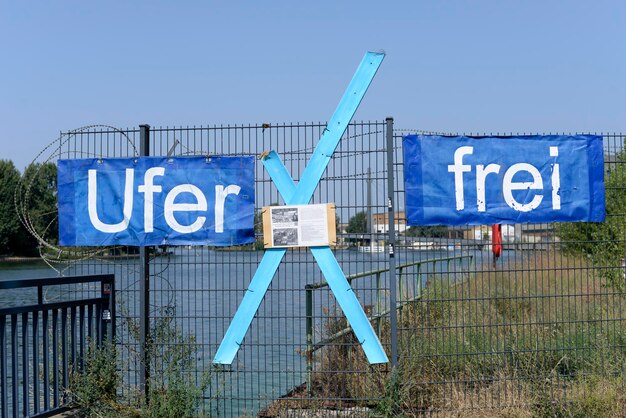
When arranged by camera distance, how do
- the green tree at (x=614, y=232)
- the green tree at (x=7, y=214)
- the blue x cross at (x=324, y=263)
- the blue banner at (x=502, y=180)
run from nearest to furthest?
the blue x cross at (x=324, y=263) < the blue banner at (x=502, y=180) < the green tree at (x=614, y=232) < the green tree at (x=7, y=214)

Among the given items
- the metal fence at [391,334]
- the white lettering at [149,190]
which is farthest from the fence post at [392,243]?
the white lettering at [149,190]

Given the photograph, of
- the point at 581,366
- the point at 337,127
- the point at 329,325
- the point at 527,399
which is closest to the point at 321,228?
the point at 337,127

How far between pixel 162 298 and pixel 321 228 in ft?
6.87

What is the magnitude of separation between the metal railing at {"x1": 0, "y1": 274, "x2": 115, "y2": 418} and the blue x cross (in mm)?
1581

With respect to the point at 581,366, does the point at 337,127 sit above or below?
above

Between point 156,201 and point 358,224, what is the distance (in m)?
2.35

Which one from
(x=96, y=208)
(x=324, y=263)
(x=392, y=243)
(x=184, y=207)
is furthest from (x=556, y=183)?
(x=96, y=208)

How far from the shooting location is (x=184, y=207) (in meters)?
8.16

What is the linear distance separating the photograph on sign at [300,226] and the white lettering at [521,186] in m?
2.05

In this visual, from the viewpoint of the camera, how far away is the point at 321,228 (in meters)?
7.75

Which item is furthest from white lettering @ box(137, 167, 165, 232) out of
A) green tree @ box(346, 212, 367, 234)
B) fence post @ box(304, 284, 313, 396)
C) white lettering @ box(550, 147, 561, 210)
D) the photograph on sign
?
white lettering @ box(550, 147, 561, 210)

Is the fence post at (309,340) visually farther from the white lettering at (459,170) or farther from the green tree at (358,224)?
the white lettering at (459,170)

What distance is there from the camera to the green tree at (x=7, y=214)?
43.6 meters

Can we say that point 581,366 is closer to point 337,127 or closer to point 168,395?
point 337,127
